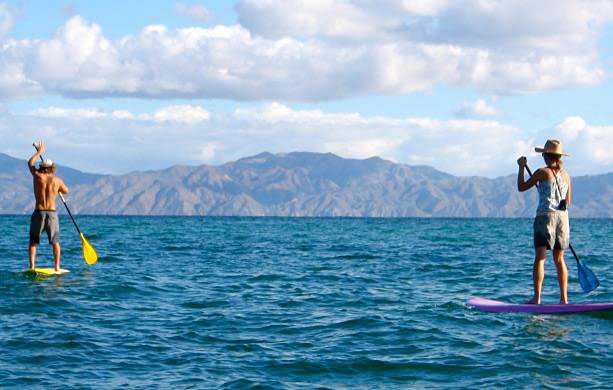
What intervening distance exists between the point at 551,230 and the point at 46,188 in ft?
38.7

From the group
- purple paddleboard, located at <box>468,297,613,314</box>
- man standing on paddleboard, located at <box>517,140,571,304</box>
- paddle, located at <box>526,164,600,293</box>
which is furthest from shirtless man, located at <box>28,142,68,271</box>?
paddle, located at <box>526,164,600,293</box>

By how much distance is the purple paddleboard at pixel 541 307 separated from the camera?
14409 millimetres

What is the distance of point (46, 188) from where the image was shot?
64.5ft

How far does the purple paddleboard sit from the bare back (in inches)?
406

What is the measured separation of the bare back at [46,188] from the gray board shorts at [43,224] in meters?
0.16

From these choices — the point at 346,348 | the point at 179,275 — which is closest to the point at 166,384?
the point at 346,348

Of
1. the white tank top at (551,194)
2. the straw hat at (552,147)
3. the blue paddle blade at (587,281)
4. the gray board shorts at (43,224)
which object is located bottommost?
the blue paddle blade at (587,281)

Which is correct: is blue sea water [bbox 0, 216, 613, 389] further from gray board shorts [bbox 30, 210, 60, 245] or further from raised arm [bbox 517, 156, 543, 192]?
raised arm [bbox 517, 156, 543, 192]

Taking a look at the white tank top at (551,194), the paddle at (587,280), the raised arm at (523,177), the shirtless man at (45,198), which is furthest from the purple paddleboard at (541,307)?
the shirtless man at (45,198)

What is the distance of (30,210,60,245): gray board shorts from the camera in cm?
1977

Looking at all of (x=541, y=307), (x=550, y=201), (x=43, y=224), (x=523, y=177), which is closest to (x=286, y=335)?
(x=541, y=307)

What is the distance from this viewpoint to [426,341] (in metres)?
12.3

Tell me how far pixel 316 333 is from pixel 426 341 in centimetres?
181

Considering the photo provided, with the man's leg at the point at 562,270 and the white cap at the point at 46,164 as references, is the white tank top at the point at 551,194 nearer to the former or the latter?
the man's leg at the point at 562,270
